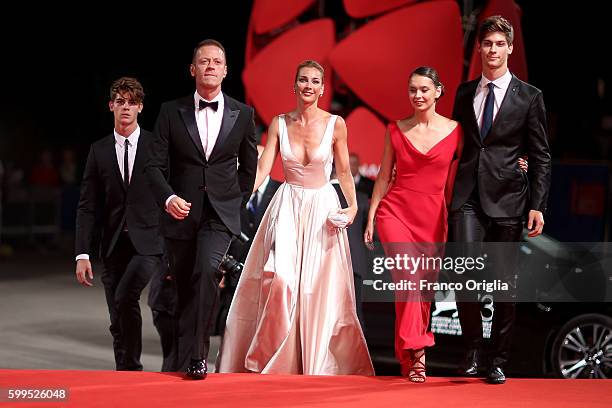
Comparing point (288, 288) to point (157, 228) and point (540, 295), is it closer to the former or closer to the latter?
point (157, 228)

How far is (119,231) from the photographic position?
6586mm

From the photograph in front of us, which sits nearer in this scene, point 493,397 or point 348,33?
point 493,397

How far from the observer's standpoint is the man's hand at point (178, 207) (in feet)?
18.5

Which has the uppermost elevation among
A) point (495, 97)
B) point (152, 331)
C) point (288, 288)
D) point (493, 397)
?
Result: point (495, 97)

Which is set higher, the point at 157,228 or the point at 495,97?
the point at 495,97

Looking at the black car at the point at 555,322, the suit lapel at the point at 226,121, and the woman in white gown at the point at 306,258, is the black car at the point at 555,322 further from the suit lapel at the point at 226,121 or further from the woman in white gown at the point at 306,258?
the suit lapel at the point at 226,121

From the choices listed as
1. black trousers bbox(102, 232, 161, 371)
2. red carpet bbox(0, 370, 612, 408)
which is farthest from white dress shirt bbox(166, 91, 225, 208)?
red carpet bbox(0, 370, 612, 408)

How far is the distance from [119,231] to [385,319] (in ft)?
9.27

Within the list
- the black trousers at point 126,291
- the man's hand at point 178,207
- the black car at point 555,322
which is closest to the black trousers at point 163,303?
the black trousers at point 126,291

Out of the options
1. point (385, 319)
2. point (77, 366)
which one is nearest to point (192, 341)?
point (385, 319)

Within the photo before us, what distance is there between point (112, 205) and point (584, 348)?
3.84m

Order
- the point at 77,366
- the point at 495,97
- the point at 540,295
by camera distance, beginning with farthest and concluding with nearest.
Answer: the point at 77,366 < the point at 540,295 < the point at 495,97

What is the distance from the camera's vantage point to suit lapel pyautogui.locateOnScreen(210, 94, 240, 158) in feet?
19.5

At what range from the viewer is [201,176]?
19.5 feet
